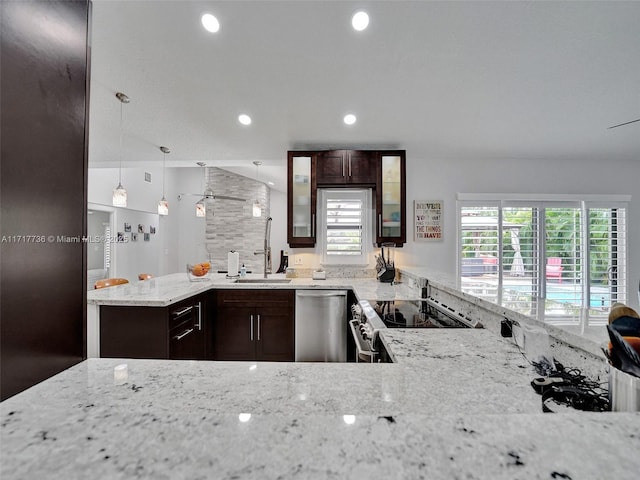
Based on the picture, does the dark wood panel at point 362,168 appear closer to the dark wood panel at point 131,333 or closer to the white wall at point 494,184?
the white wall at point 494,184

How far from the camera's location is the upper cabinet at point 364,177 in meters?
3.19

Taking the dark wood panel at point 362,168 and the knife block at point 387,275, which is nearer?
the knife block at point 387,275

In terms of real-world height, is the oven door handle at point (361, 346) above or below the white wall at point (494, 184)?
below

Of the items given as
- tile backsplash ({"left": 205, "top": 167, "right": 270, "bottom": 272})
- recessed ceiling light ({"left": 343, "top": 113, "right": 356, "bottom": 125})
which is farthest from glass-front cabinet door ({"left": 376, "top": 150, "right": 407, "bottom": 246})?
tile backsplash ({"left": 205, "top": 167, "right": 270, "bottom": 272})

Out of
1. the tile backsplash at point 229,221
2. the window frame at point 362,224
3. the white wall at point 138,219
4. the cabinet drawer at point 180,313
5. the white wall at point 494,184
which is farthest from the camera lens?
the tile backsplash at point 229,221

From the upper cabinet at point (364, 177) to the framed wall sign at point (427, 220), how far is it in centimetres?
39

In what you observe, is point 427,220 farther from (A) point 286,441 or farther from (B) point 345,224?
(A) point 286,441

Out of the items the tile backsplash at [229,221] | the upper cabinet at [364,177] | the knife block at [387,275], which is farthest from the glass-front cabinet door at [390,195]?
the tile backsplash at [229,221]

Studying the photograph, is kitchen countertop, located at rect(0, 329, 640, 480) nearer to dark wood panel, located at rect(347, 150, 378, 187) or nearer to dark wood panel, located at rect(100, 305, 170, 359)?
dark wood panel, located at rect(100, 305, 170, 359)

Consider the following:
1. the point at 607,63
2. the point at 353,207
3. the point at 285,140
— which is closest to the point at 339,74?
the point at 285,140

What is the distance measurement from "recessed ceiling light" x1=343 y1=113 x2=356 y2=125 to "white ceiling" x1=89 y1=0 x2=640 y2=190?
5 cm

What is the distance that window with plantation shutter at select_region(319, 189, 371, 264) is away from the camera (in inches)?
132

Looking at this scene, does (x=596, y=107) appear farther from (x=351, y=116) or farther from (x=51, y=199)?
(x=51, y=199)

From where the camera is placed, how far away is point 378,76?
232cm
